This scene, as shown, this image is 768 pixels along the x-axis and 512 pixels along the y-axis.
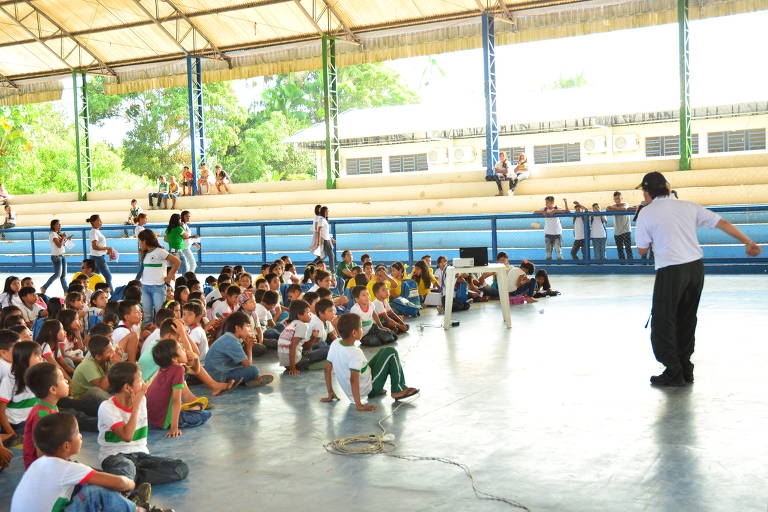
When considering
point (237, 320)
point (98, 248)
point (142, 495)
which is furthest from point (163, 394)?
point (98, 248)

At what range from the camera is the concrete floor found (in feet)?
14.3

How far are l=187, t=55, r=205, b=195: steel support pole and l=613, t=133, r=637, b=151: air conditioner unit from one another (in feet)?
44.5

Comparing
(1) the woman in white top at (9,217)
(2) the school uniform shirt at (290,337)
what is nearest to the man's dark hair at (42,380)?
(2) the school uniform shirt at (290,337)

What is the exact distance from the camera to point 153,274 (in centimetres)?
1028

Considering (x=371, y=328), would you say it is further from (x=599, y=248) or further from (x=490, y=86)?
(x=490, y=86)

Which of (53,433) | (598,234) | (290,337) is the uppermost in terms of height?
(598,234)

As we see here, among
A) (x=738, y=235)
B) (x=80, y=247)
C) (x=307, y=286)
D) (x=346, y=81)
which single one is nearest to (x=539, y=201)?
(x=307, y=286)

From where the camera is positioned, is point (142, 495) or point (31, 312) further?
point (31, 312)

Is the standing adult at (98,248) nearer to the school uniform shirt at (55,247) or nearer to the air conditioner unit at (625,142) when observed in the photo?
the school uniform shirt at (55,247)

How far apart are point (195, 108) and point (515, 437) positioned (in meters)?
22.2

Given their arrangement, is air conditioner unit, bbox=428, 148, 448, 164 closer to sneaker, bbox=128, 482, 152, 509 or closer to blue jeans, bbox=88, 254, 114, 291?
blue jeans, bbox=88, 254, 114, 291

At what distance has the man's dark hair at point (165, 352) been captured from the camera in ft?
19.1

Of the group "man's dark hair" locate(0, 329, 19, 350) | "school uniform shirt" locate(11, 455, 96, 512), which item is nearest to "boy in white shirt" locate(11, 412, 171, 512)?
"school uniform shirt" locate(11, 455, 96, 512)

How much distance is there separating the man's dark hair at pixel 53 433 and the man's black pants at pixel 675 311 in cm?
445
